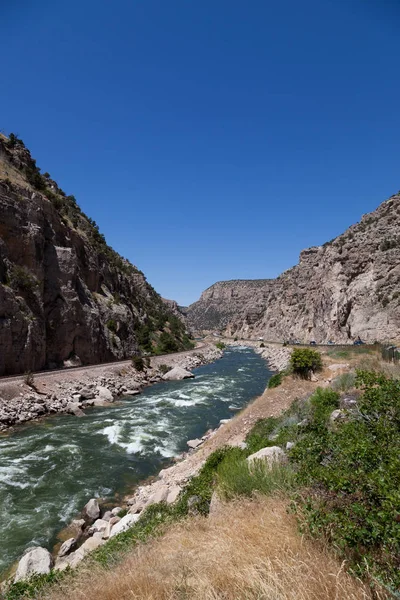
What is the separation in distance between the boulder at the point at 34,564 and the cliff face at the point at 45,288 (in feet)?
Answer: 67.1

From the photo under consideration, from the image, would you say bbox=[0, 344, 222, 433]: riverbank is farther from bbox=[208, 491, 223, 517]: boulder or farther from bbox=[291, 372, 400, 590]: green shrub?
bbox=[291, 372, 400, 590]: green shrub

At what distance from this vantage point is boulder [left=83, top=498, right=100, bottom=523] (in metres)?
9.34

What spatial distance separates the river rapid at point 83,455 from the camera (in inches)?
372

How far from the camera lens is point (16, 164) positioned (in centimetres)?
3794

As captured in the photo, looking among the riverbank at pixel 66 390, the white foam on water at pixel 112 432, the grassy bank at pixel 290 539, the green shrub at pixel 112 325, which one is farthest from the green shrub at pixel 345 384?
the green shrub at pixel 112 325

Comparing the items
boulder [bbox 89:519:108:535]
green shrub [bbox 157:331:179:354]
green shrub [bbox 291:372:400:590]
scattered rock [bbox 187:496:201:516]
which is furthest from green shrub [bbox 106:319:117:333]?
green shrub [bbox 291:372:400:590]

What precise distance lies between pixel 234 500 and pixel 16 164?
143ft

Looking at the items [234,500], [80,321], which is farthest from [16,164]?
[234,500]

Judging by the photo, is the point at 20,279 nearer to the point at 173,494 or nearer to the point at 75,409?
the point at 75,409

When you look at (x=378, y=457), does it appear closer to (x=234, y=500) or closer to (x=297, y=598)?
(x=297, y=598)

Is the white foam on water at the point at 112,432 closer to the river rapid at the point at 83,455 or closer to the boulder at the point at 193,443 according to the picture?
the river rapid at the point at 83,455

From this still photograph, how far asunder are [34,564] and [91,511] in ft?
9.21

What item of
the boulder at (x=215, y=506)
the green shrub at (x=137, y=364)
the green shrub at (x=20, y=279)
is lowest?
the green shrub at (x=137, y=364)

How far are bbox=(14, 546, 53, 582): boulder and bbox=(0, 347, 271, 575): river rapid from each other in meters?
1.02
